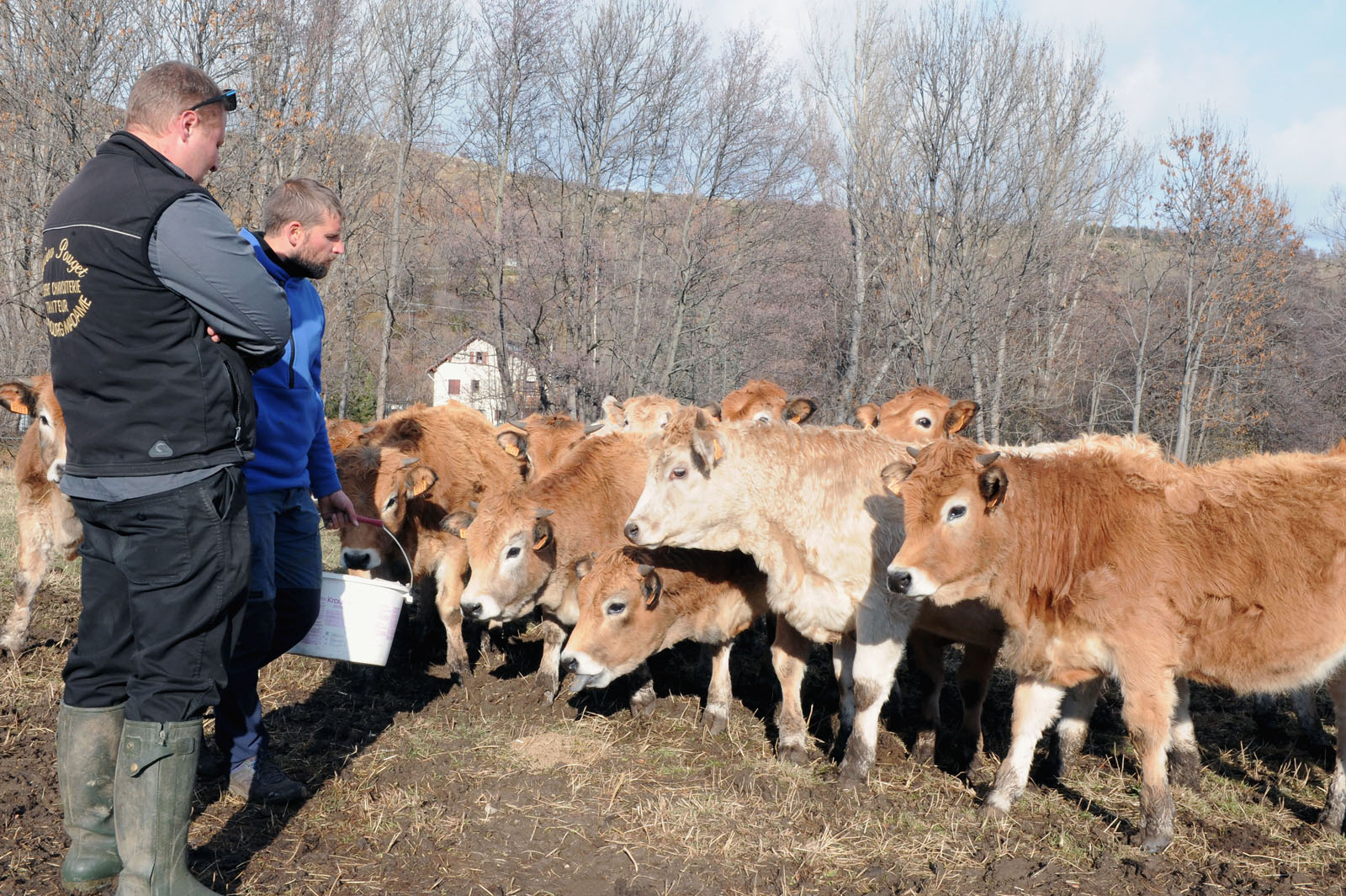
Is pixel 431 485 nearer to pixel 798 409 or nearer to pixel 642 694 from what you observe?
pixel 642 694

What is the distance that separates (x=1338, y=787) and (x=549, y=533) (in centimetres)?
498

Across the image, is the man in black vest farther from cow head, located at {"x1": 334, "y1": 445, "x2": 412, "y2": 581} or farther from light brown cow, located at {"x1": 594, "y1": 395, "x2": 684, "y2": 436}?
light brown cow, located at {"x1": 594, "y1": 395, "x2": 684, "y2": 436}

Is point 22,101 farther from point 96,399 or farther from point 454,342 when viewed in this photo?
point 96,399

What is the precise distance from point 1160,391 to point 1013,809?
2322 centimetres

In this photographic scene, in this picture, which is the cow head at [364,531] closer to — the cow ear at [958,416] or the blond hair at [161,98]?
the blond hair at [161,98]

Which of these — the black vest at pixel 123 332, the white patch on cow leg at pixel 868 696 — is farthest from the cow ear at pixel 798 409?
the black vest at pixel 123 332

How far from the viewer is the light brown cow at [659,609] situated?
6016 millimetres

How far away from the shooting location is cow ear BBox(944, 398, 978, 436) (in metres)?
9.01

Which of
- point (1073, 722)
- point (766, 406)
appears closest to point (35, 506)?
point (766, 406)

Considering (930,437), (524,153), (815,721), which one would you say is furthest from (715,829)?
(524,153)

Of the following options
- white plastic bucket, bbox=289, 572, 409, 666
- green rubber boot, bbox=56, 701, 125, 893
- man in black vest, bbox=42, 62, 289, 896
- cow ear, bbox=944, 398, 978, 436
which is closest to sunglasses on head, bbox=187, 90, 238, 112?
man in black vest, bbox=42, 62, 289, 896

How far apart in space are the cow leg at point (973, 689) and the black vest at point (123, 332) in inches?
196

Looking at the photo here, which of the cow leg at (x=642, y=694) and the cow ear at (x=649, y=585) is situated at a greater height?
the cow ear at (x=649, y=585)

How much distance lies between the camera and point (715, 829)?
478cm
